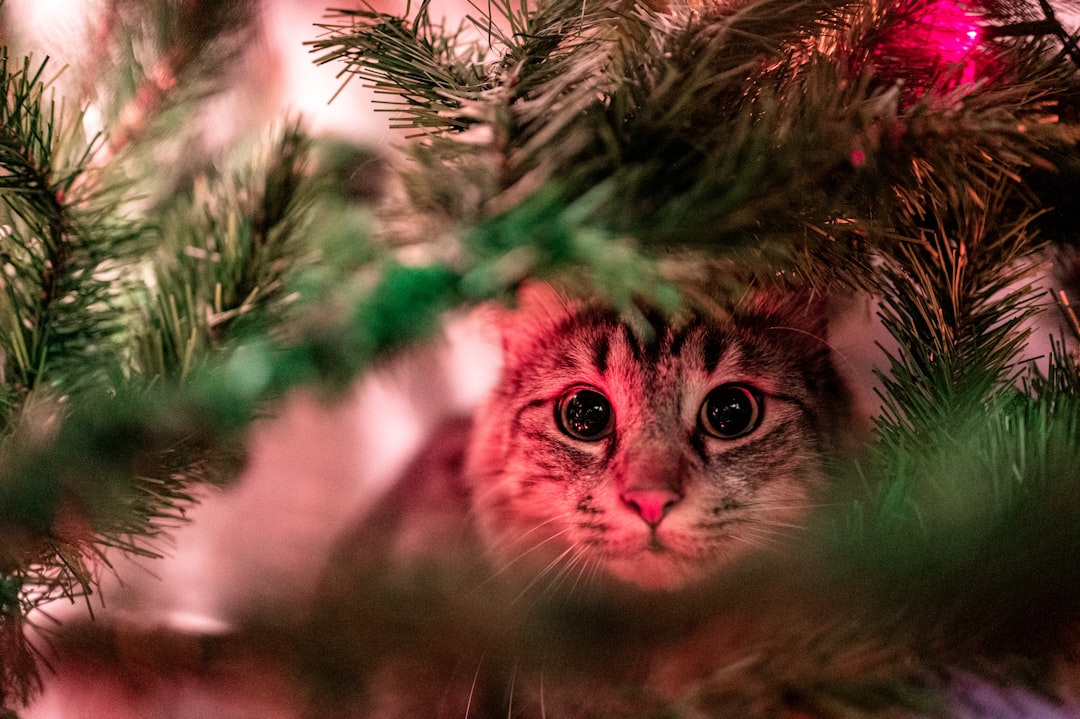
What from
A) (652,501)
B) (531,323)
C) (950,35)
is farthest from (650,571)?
(950,35)

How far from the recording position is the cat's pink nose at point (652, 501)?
Result: 560mm

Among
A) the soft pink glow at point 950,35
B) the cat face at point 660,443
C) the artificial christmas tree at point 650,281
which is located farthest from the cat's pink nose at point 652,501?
the soft pink glow at point 950,35

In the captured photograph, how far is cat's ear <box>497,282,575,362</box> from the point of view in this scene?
0.67 m

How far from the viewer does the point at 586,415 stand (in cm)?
66

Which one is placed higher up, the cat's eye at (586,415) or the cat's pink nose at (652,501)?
the cat's eye at (586,415)

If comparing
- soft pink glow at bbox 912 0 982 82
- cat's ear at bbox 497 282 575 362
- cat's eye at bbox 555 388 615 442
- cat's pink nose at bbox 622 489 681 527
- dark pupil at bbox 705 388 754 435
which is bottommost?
cat's pink nose at bbox 622 489 681 527

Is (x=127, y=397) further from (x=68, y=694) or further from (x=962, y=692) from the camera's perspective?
(x=962, y=692)

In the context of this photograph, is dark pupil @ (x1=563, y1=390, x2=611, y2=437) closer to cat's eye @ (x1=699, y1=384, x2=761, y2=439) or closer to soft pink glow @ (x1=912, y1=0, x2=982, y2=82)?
cat's eye @ (x1=699, y1=384, x2=761, y2=439)

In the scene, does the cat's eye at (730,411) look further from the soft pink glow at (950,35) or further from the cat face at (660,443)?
the soft pink glow at (950,35)

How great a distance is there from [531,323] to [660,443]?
0.71 ft

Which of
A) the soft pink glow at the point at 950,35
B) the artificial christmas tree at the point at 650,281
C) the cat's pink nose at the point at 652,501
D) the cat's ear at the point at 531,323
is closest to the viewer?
the artificial christmas tree at the point at 650,281

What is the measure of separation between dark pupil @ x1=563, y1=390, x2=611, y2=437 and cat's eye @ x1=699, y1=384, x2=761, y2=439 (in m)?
0.09

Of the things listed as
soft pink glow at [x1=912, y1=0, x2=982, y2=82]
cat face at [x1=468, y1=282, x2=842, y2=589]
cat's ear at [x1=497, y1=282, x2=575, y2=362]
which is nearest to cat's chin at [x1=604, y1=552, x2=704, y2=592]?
cat face at [x1=468, y1=282, x2=842, y2=589]

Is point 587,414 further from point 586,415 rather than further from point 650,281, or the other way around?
point 650,281
